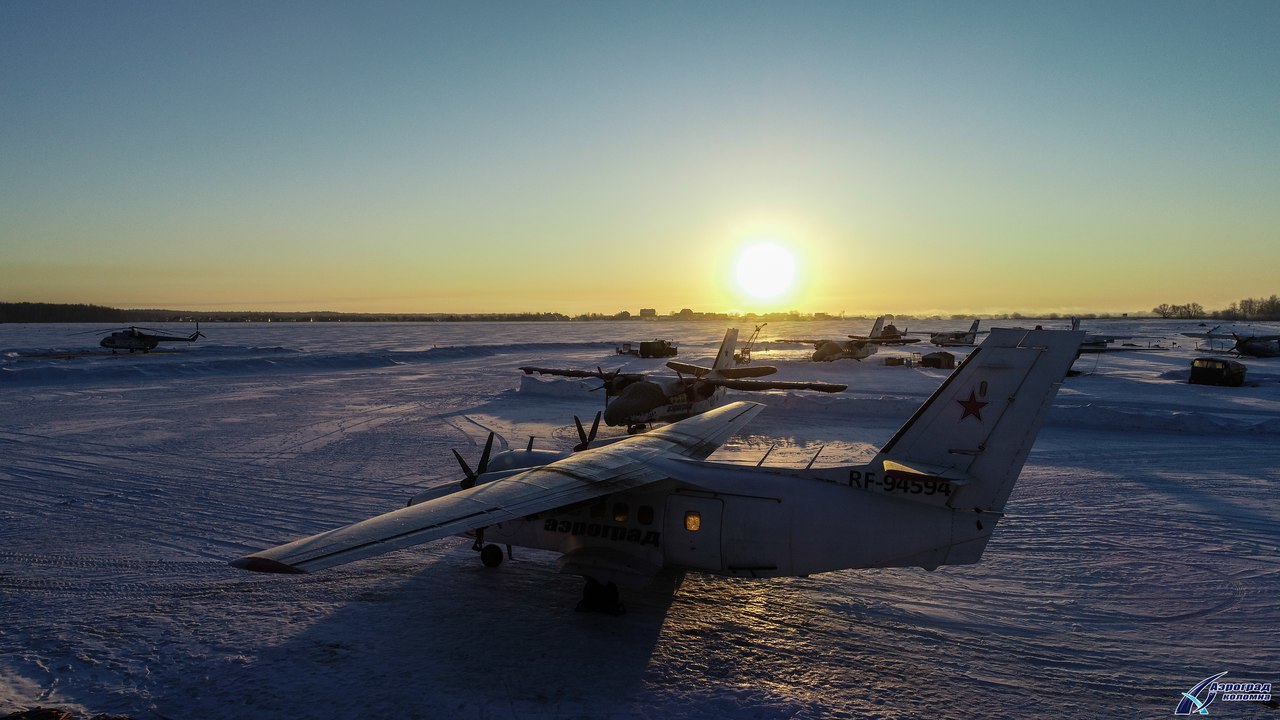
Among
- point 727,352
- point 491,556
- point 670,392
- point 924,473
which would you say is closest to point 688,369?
point 670,392

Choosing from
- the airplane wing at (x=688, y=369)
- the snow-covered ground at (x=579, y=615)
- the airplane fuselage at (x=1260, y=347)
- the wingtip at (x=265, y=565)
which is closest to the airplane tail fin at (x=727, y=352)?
the airplane wing at (x=688, y=369)

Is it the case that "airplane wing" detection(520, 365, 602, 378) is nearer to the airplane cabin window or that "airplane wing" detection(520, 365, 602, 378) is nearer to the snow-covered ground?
the snow-covered ground

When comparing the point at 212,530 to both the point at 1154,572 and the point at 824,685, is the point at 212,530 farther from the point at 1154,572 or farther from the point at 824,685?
the point at 1154,572

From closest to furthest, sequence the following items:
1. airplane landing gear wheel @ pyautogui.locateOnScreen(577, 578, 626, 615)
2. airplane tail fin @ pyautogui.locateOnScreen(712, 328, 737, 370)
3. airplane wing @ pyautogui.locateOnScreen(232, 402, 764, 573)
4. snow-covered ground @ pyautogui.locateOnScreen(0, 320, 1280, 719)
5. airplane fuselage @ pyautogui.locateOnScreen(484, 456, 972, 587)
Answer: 1. airplane wing @ pyautogui.locateOnScreen(232, 402, 764, 573)
2. snow-covered ground @ pyautogui.locateOnScreen(0, 320, 1280, 719)
3. airplane fuselage @ pyautogui.locateOnScreen(484, 456, 972, 587)
4. airplane landing gear wheel @ pyautogui.locateOnScreen(577, 578, 626, 615)
5. airplane tail fin @ pyautogui.locateOnScreen(712, 328, 737, 370)

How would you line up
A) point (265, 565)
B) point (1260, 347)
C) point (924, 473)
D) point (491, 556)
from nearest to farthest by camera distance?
point (265, 565), point (924, 473), point (491, 556), point (1260, 347)

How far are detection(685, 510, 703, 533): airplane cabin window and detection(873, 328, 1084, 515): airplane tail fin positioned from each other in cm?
295

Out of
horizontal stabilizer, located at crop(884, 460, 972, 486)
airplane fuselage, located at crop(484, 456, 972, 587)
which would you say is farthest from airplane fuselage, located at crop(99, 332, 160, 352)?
horizontal stabilizer, located at crop(884, 460, 972, 486)

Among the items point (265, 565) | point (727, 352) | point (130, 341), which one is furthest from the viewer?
point (130, 341)

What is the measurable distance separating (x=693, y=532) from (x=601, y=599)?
1.96m

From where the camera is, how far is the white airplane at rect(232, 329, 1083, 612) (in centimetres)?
908

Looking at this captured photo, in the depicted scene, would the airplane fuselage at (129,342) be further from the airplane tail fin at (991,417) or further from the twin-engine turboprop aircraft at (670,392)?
the airplane tail fin at (991,417)

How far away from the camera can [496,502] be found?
8.73 meters

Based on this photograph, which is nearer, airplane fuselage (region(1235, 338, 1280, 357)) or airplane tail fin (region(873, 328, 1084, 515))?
airplane tail fin (region(873, 328, 1084, 515))

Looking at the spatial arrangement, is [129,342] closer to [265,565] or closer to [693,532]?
[265,565]
